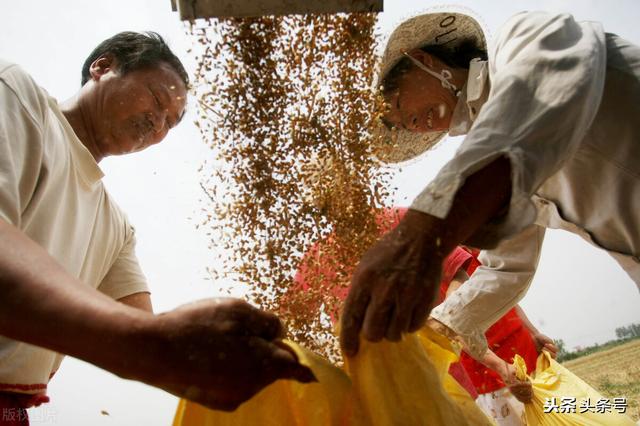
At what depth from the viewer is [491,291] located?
193cm

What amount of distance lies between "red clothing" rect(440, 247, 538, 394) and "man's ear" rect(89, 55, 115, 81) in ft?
6.67

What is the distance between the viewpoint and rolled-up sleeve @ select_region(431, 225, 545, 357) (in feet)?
6.14

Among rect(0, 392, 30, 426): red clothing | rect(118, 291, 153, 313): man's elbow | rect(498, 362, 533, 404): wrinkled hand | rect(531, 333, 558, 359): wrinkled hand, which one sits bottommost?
rect(531, 333, 558, 359): wrinkled hand

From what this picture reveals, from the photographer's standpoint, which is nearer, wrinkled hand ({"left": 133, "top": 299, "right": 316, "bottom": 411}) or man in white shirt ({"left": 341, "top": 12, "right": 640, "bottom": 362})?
wrinkled hand ({"left": 133, "top": 299, "right": 316, "bottom": 411})

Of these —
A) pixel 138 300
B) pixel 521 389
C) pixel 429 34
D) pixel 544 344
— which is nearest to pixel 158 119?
pixel 138 300

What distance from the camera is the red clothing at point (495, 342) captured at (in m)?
2.63

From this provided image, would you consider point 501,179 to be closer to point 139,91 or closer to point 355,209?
point 355,209

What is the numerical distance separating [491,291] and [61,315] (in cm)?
171

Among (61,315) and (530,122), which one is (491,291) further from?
(61,315)

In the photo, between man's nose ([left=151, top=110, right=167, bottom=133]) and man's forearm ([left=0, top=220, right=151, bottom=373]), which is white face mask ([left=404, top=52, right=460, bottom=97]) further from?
man's forearm ([left=0, top=220, right=151, bottom=373])

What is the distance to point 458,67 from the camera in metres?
2.01

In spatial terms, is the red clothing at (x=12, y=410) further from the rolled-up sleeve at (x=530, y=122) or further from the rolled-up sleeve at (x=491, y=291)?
the rolled-up sleeve at (x=491, y=291)

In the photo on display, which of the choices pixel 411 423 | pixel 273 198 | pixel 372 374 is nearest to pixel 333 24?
pixel 273 198

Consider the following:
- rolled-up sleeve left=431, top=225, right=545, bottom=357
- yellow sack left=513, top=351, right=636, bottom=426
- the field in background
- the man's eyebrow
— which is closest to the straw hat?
the man's eyebrow
